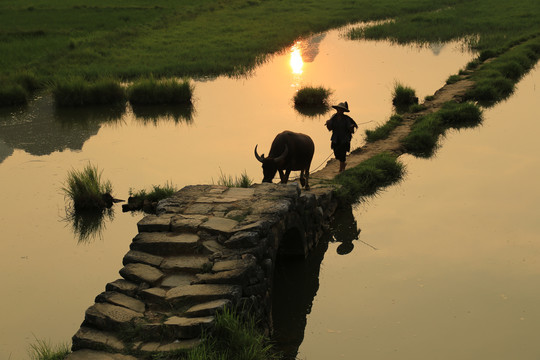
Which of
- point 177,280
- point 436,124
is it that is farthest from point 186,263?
point 436,124

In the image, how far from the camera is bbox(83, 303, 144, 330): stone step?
5.53 meters

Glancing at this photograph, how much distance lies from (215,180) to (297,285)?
3.15 metres

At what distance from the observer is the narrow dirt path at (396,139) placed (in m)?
11.1

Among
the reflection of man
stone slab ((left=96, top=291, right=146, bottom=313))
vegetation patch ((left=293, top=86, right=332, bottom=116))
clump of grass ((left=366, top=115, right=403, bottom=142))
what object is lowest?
the reflection of man

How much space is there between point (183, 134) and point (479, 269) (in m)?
7.09

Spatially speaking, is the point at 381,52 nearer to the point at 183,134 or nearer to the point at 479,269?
the point at 183,134

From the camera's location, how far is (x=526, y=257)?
26.6ft

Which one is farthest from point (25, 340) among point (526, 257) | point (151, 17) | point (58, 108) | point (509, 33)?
point (151, 17)

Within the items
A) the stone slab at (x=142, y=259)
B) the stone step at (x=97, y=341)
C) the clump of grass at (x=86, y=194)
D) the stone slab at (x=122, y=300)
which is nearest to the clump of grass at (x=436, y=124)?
the clump of grass at (x=86, y=194)

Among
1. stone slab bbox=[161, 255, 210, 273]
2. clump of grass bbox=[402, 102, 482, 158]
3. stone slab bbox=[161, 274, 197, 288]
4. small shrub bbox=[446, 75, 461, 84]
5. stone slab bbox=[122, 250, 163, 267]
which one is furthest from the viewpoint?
small shrub bbox=[446, 75, 461, 84]

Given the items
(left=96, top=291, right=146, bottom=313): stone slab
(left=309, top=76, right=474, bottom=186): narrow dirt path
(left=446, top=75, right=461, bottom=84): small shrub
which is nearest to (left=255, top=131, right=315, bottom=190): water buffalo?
(left=309, top=76, right=474, bottom=186): narrow dirt path

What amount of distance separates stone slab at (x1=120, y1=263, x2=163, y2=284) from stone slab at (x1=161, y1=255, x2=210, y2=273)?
108mm

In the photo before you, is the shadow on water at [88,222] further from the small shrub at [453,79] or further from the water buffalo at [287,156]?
the small shrub at [453,79]

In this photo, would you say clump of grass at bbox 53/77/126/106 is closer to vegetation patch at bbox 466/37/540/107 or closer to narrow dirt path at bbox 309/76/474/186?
narrow dirt path at bbox 309/76/474/186
